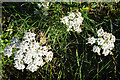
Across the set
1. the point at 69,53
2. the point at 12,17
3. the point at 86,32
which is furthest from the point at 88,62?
the point at 12,17

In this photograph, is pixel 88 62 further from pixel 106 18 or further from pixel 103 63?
pixel 106 18

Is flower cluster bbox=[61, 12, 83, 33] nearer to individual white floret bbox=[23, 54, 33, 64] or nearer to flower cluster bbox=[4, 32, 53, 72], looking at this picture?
flower cluster bbox=[4, 32, 53, 72]

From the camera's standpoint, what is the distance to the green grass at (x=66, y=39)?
284 cm

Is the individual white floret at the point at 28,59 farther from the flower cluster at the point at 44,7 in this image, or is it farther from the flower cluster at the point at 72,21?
the flower cluster at the point at 44,7

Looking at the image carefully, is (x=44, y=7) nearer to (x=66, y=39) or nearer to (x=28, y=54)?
(x=66, y=39)

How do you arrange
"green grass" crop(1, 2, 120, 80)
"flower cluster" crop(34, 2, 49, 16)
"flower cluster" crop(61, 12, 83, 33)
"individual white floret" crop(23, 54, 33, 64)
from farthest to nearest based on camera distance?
"flower cluster" crop(34, 2, 49, 16), "green grass" crop(1, 2, 120, 80), "flower cluster" crop(61, 12, 83, 33), "individual white floret" crop(23, 54, 33, 64)

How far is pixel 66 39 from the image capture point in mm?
3068

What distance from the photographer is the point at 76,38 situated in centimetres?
298

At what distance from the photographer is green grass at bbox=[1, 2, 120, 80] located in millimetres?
2836

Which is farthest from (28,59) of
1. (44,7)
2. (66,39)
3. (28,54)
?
(44,7)

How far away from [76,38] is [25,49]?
3.02 feet

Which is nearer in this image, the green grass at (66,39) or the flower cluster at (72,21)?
the flower cluster at (72,21)

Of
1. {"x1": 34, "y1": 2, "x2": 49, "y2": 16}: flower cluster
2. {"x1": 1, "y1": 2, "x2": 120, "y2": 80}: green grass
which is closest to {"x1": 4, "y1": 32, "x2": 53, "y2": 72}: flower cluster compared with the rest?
{"x1": 1, "y1": 2, "x2": 120, "y2": 80}: green grass

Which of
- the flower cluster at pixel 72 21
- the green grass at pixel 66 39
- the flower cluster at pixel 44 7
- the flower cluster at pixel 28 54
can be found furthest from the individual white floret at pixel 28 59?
the flower cluster at pixel 44 7
